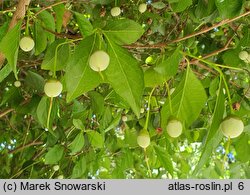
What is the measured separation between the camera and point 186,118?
1006mm

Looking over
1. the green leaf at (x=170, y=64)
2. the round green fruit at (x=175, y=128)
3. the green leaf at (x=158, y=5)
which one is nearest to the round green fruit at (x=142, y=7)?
the green leaf at (x=158, y=5)

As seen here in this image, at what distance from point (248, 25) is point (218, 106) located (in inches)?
27.9

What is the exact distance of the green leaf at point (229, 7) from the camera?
1129 mm

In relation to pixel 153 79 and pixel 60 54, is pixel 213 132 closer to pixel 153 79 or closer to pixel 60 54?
pixel 153 79

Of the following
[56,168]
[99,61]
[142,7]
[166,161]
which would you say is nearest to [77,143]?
[166,161]

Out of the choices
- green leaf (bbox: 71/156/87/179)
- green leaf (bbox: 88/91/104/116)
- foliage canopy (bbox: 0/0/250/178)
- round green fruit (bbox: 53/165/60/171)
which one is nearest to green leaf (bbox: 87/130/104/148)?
foliage canopy (bbox: 0/0/250/178)

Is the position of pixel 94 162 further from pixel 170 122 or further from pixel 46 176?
pixel 170 122

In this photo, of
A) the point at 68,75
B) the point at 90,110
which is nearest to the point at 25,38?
the point at 68,75

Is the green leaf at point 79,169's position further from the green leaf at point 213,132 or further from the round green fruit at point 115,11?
the green leaf at point 213,132

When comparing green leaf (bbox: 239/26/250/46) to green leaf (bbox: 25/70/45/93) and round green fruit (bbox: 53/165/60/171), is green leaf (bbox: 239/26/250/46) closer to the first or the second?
green leaf (bbox: 25/70/45/93)

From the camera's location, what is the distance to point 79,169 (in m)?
1.80

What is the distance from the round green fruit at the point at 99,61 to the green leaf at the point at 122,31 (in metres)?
0.08

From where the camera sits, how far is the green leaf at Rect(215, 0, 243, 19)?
44.4 inches

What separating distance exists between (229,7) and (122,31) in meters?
0.34
